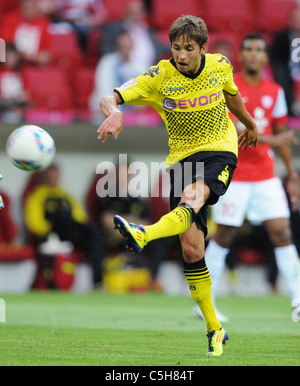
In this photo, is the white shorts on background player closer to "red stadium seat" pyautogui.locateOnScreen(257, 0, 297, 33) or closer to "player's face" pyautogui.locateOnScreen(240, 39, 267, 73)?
"player's face" pyautogui.locateOnScreen(240, 39, 267, 73)

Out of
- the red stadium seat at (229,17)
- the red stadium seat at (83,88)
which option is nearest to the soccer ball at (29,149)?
the red stadium seat at (83,88)

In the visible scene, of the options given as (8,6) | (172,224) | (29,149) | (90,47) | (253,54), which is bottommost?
(172,224)

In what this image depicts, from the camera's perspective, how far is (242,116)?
243 inches

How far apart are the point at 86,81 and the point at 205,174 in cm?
837

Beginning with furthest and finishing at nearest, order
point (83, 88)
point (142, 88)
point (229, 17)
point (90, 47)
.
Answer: point (229, 17)
point (90, 47)
point (83, 88)
point (142, 88)

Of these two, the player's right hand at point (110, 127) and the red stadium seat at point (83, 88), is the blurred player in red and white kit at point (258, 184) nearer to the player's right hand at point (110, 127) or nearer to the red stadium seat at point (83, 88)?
the player's right hand at point (110, 127)

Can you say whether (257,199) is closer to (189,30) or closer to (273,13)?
(189,30)

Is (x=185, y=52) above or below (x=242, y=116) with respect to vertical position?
above

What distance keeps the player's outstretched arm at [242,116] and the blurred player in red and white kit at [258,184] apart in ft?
5.71

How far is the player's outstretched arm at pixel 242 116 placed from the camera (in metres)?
6.11

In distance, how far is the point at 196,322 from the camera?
Result: 8203 millimetres

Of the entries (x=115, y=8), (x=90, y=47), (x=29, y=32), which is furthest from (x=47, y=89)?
(x=115, y=8)

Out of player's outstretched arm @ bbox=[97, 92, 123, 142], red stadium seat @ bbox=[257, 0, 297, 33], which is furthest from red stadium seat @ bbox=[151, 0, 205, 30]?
player's outstretched arm @ bbox=[97, 92, 123, 142]
